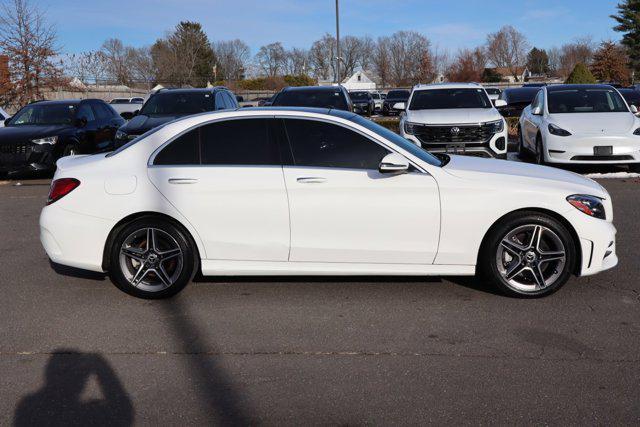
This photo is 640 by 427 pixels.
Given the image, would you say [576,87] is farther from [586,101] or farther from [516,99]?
[516,99]

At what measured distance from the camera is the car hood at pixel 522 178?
5445 millimetres

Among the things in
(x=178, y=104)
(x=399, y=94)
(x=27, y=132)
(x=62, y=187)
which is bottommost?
(x=62, y=187)

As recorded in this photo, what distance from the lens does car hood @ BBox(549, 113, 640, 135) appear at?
1186 centimetres

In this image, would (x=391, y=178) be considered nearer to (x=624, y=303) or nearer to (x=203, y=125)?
(x=203, y=125)

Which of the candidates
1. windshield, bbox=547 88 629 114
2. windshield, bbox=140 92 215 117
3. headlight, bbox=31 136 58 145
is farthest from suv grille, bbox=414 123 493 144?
headlight, bbox=31 136 58 145

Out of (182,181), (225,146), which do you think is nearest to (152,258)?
(182,181)

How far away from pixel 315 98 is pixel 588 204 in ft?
32.8

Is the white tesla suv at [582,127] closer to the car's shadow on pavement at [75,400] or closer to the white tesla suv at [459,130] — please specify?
the white tesla suv at [459,130]

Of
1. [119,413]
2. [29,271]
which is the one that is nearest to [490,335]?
[119,413]

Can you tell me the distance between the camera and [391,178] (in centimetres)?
546

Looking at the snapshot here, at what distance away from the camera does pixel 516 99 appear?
21750 mm

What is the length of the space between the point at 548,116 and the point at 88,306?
9926 millimetres

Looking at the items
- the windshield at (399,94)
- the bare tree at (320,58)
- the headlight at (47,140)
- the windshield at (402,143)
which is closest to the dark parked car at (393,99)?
the windshield at (399,94)

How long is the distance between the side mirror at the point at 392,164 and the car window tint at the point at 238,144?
0.89 meters
